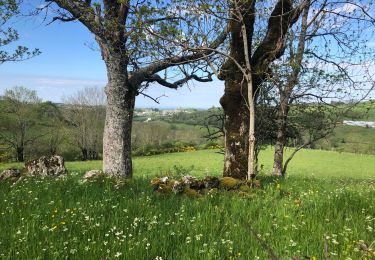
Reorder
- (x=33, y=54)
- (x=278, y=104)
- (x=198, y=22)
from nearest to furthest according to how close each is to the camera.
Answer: (x=198, y=22)
(x=278, y=104)
(x=33, y=54)

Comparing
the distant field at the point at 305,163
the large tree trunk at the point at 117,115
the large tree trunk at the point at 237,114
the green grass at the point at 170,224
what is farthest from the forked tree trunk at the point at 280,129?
the distant field at the point at 305,163

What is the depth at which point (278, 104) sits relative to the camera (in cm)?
1641

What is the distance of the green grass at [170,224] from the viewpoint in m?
4.39

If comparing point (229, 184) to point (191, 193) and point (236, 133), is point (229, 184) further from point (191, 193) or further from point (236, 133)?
point (236, 133)

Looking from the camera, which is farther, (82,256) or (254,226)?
(254,226)

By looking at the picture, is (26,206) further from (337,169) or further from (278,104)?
(337,169)

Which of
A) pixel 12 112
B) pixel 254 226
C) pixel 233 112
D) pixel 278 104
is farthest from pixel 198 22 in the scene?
pixel 12 112

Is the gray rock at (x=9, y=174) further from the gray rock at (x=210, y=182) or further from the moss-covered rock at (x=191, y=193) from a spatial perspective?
the gray rock at (x=210, y=182)

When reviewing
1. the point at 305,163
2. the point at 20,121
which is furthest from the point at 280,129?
the point at 20,121

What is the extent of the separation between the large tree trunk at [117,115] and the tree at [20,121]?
194 feet

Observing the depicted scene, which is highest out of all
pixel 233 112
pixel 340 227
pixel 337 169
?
pixel 233 112

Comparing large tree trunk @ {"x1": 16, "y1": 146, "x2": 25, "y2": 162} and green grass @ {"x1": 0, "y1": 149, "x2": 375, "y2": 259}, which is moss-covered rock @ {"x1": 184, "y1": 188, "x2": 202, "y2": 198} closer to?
green grass @ {"x1": 0, "y1": 149, "x2": 375, "y2": 259}

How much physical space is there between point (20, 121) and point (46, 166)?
203 feet

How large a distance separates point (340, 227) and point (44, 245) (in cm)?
444
